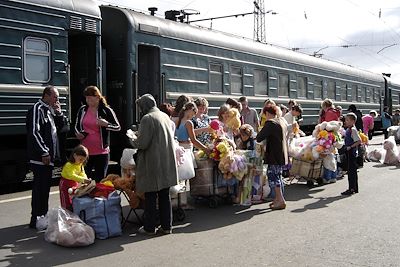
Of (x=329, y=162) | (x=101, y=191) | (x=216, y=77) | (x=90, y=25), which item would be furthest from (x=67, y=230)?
(x=216, y=77)

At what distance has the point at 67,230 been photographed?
19.2 feet

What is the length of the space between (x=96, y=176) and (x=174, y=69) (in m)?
5.20

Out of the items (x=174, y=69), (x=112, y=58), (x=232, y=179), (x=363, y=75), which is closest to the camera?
(x=232, y=179)

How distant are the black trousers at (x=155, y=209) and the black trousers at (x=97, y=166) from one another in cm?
113

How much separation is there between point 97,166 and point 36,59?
9.51ft

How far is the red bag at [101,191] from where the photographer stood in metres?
6.35

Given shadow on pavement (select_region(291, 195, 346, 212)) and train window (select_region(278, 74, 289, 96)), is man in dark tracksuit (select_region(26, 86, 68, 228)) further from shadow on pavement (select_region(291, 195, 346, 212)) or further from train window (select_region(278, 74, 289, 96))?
train window (select_region(278, 74, 289, 96))

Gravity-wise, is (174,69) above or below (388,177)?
above

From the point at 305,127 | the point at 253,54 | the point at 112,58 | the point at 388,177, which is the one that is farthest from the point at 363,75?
the point at 112,58

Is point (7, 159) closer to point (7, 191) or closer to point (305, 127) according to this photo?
point (7, 191)

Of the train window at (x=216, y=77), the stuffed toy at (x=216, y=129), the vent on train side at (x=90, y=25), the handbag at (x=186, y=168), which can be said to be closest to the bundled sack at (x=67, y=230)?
the handbag at (x=186, y=168)

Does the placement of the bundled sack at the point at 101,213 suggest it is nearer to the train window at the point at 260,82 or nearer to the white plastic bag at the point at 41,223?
the white plastic bag at the point at 41,223

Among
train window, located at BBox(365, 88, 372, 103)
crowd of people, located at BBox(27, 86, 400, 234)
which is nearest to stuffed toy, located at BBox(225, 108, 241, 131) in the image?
crowd of people, located at BBox(27, 86, 400, 234)

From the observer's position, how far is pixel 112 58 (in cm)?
1109
